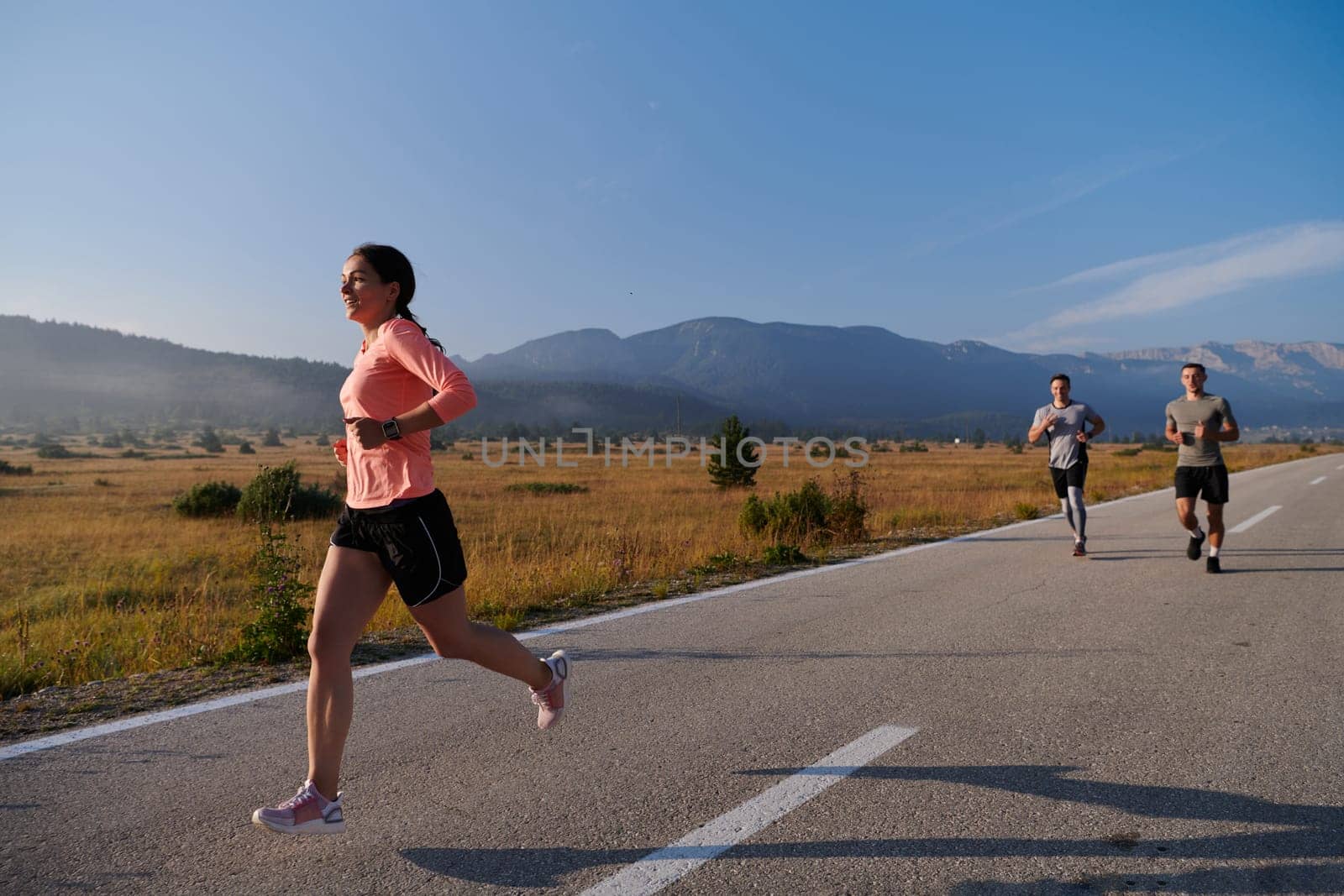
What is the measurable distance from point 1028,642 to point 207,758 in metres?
4.76

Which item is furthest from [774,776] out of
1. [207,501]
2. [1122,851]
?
[207,501]

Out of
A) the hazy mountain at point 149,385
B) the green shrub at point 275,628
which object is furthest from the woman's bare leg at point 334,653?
the hazy mountain at point 149,385

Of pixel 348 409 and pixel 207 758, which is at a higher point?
pixel 348 409

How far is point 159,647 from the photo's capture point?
18.5ft

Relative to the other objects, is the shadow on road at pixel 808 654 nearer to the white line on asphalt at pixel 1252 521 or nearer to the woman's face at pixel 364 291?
the woman's face at pixel 364 291

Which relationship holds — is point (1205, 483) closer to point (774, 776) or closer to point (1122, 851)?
point (1122, 851)

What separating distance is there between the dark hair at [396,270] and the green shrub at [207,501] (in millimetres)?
20958

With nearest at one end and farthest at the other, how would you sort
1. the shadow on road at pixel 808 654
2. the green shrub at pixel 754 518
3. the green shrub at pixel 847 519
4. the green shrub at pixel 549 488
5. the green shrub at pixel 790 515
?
the shadow on road at pixel 808 654, the green shrub at pixel 847 519, the green shrub at pixel 790 515, the green shrub at pixel 754 518, the green shrub at pixel 549 488

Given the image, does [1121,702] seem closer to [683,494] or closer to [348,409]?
[348,409]

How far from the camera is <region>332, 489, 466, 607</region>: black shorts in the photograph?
2.88 meters

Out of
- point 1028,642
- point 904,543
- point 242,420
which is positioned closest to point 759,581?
point 1028,642

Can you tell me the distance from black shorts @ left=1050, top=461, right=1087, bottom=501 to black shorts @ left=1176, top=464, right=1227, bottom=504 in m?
0.93

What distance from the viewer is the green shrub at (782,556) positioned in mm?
9422

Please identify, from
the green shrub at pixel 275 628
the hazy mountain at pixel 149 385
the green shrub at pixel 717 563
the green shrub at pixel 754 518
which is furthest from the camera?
the hazy mountain at pixel 149 385
